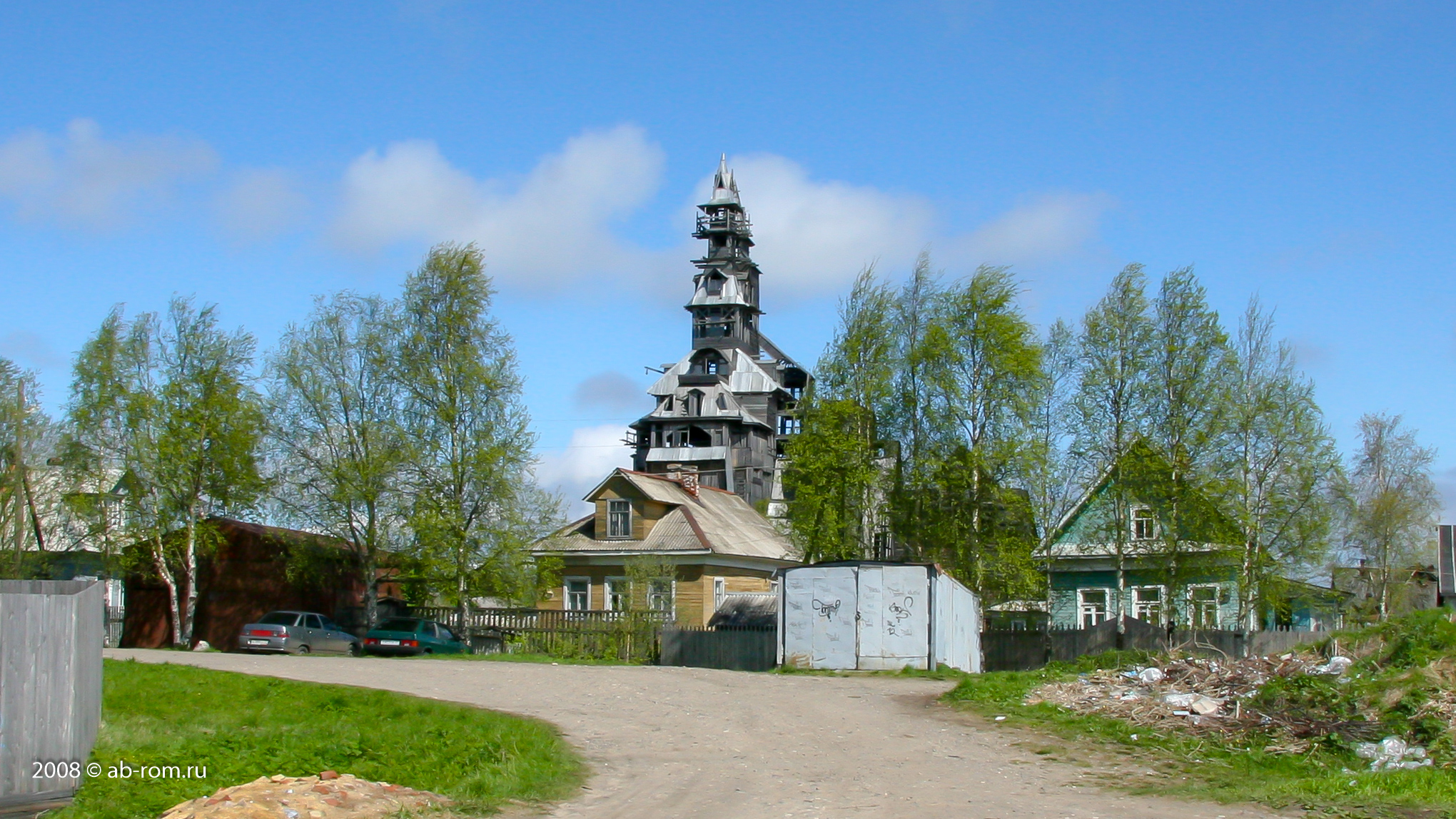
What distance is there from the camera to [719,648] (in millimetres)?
33438

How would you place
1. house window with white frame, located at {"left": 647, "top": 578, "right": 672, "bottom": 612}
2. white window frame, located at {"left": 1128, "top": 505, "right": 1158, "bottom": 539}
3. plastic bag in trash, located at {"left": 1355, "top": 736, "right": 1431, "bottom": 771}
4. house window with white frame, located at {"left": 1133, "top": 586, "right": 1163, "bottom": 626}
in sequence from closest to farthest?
plastic bag in trash, located at {"left": 1355, "top": 736, "right": 1431, "bottom": 771} → white window frame, located at {"left": 1128, "top": 505, "right": 1158, "bottom": 539} → house window with white frame, located at {"left": 1133, "top": 586, "right": 1163, "bottom": 626} → house window with white frame, located at {"left": 647, "top": 578, "right": 672, "bottom": 612}

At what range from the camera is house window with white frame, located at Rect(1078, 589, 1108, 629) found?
1583 inches

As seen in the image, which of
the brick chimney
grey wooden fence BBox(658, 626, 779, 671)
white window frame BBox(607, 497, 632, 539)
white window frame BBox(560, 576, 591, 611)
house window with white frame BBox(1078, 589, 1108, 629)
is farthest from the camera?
the brick chimney

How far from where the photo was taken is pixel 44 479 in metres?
43.6

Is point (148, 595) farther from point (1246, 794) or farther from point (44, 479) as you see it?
point (1246, 794)

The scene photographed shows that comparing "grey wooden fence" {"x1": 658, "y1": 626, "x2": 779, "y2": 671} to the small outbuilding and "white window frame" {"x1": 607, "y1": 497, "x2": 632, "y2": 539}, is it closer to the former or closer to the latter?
the small outbuilding

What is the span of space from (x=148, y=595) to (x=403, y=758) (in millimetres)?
36454

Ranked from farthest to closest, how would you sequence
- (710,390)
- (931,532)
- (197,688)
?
1. (710,390)
2. (931,532)
3. (197,688)

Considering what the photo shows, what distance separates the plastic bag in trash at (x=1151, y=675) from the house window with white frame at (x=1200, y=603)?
687 inches

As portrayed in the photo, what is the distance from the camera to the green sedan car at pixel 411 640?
3616 centimetres

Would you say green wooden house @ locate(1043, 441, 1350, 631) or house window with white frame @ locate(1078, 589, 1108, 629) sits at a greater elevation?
green wooden house @ locate(1043, 441, 1350, 631)

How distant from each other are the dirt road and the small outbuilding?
3.31 meters

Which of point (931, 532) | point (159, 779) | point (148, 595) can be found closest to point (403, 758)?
point (159, 779)

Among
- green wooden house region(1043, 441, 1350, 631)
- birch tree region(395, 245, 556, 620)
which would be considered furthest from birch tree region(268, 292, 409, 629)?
green wooden house region(1043, 441, 1350, 631)
